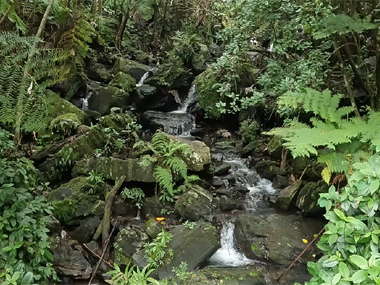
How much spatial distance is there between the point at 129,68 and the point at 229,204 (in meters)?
6.53

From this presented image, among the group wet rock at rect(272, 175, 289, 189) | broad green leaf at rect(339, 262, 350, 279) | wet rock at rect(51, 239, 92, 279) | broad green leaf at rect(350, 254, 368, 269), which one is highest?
broad green leaf at rect(350, 254, 368, 269)

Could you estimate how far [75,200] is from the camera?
15.2 ft

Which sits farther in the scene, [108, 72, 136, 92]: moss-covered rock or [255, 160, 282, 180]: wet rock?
[108, 72, 136, 92]: moss-covered rock

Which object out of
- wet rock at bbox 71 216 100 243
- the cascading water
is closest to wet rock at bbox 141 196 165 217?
wet rock at bbox 71 216 100 243

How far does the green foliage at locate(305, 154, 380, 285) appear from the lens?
194cm

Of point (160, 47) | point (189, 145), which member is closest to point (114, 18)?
point (160, 47)

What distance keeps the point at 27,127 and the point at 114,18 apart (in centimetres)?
1091

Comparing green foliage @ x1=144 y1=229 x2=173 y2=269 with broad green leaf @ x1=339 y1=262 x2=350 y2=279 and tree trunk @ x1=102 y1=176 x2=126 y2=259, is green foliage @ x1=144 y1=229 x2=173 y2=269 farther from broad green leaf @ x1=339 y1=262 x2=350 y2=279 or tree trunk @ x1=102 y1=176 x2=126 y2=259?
broad green leaf @ x1=339 y1=262 x2=350 y2=279

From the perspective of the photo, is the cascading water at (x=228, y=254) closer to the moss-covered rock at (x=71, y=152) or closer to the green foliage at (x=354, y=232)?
the green foliage at (x=354, y=232)

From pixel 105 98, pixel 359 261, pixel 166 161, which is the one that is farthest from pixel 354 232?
pixel 105 98

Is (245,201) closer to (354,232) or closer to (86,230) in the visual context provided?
(86,230)

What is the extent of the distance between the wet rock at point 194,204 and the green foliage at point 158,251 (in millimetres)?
815

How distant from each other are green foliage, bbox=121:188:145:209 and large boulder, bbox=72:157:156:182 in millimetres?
182

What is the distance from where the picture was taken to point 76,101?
8305 millimetres
